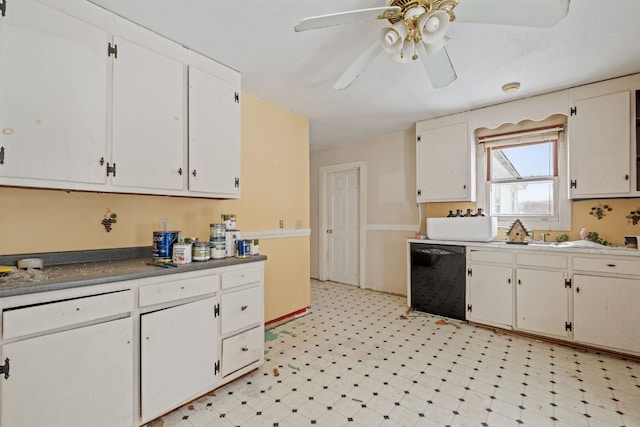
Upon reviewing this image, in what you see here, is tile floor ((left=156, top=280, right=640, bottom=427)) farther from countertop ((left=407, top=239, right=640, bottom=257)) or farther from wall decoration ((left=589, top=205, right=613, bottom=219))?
wall decoration ((left=589, top=205, right=613, bottom=219))

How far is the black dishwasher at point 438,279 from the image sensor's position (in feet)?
10.6

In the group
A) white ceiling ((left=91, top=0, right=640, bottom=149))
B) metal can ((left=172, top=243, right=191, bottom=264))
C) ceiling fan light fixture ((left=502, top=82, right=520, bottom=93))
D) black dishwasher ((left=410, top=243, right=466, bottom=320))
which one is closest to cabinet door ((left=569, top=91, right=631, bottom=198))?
white ceiling ((left=91, top=0, right=640, bottom=149))

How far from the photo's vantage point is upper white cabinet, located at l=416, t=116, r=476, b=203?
336 centimetres

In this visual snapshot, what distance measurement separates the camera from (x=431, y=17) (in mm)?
1412

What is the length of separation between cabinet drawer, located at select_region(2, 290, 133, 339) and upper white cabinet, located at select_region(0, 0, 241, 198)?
0.67m

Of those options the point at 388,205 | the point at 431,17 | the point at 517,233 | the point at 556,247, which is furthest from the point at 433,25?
the point at 388,205

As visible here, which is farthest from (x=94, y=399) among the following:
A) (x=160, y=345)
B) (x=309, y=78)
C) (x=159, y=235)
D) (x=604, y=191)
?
(x=604, y=191)

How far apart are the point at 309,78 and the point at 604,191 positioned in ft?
9.45

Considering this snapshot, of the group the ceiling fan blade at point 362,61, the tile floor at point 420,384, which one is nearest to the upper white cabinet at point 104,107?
the ceiling fan blade at point 362,61

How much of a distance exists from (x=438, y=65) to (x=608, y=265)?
7.64 ft

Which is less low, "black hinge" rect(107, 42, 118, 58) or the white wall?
"black hinge" rect(107, 42, 118, 58)

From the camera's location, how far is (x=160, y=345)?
1.62 metres

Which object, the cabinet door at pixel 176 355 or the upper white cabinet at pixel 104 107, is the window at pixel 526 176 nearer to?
the upper white cabinet at pixel 104 107

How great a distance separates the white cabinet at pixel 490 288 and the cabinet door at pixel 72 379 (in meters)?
3.16
